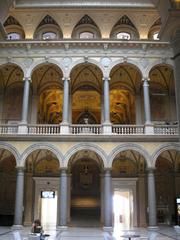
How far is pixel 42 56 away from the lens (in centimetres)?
2220

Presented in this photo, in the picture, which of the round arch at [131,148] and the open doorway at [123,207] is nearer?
the round arch at [131,148]

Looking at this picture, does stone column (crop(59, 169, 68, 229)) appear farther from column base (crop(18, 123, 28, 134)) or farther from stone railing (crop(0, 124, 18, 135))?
stone railing (crop(0, 124, 18, 135))

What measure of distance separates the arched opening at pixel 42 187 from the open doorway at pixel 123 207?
4.44 m

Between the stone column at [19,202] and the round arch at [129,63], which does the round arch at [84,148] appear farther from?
the round arch at [129,63]

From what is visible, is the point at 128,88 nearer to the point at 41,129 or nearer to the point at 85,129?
the point at 85,129

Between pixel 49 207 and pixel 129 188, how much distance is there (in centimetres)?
584

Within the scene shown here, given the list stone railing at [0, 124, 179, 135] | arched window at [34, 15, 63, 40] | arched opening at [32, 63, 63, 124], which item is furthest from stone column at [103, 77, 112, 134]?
arched window at [34, 15, 63, 40]

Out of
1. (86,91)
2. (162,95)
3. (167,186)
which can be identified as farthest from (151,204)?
(86,91)

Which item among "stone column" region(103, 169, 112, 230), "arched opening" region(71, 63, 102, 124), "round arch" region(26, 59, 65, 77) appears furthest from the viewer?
"arched opening" region(71, 63, 102, 124)

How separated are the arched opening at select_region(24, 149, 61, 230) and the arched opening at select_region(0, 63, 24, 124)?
3.41 m

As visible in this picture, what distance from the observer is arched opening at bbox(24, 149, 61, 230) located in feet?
76.2

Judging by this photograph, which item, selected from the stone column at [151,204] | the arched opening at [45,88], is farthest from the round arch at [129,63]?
the stone column at [151,204]

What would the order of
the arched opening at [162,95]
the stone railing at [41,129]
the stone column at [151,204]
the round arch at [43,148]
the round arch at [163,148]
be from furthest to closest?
1. the arched opening at [162,95]
2. the stone railing at [41,129]
3. the round arch at [163,148]
4. the round arch at [43,148]
5. the stone column at [151,204]

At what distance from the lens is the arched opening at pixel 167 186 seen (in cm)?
2316
